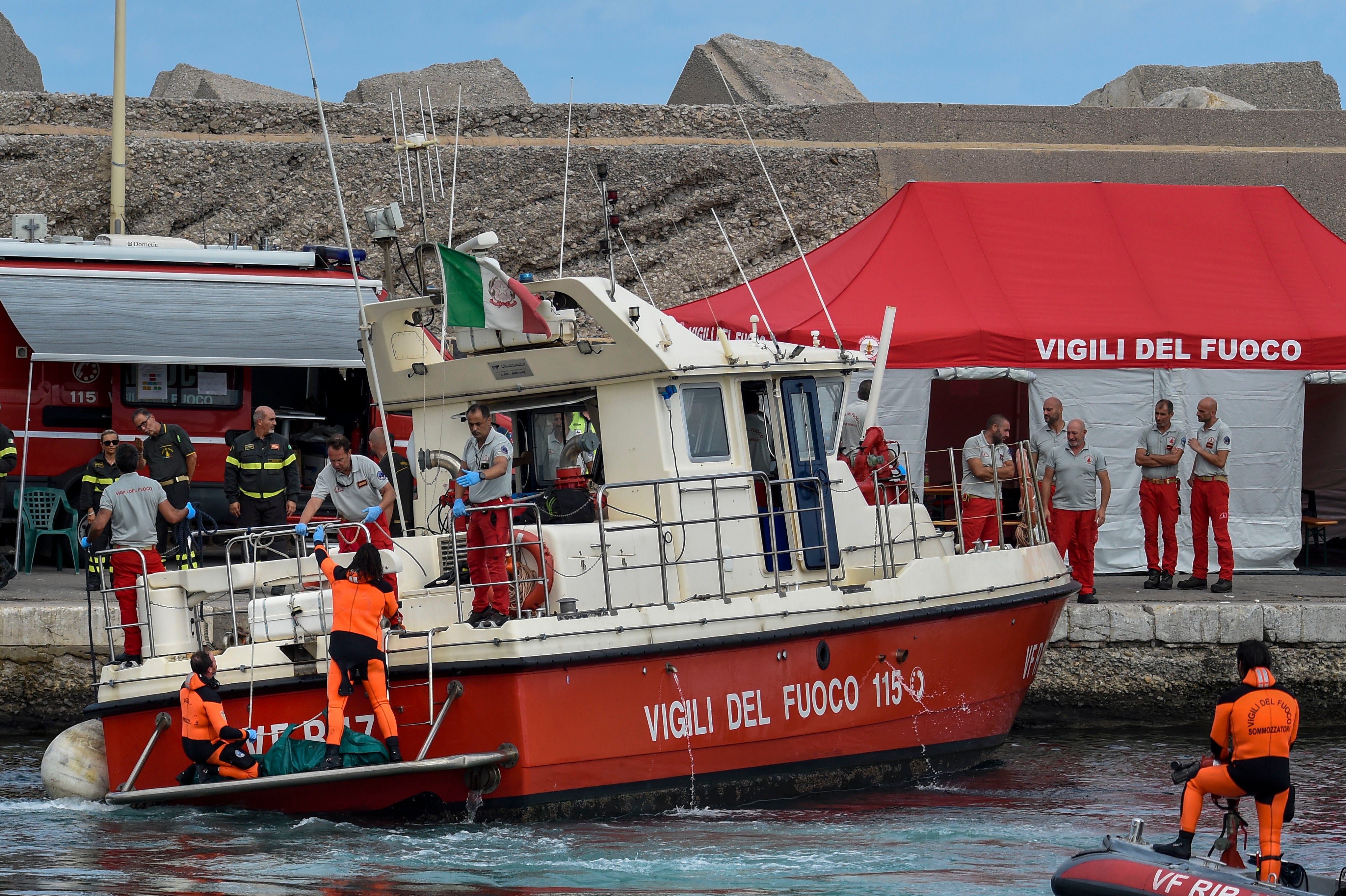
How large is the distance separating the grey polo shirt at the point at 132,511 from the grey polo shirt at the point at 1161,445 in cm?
724

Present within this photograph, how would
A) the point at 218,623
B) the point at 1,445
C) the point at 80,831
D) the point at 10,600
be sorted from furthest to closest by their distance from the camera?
1. the point at 1,445
2. the point at 10,600
3. the point at 218,623
4. the point at 80,831

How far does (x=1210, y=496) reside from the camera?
10922mm

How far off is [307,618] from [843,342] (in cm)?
560

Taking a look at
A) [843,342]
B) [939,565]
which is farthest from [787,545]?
[843,342]

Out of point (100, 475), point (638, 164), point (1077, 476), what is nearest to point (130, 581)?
point (100, 475)

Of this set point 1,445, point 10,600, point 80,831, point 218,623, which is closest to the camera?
point 80,831

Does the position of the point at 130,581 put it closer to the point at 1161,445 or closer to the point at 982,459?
the point at 982,459

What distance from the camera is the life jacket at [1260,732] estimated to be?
18.5 ft

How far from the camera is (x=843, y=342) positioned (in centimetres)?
1127

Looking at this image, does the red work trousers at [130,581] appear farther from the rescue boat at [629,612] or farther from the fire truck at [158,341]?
the fire truck at [158,341]

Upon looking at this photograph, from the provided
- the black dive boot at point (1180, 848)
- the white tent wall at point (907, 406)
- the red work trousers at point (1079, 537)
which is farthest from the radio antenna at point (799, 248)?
the black dive boot at point (1180, 848)

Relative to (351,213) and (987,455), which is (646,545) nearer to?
(987,455)

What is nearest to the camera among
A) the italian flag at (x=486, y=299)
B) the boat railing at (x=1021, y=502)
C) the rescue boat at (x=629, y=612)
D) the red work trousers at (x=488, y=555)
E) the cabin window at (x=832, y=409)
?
the rescue boat at (x=629, y=612)

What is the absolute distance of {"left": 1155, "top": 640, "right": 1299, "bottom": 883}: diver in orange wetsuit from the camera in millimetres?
5645
